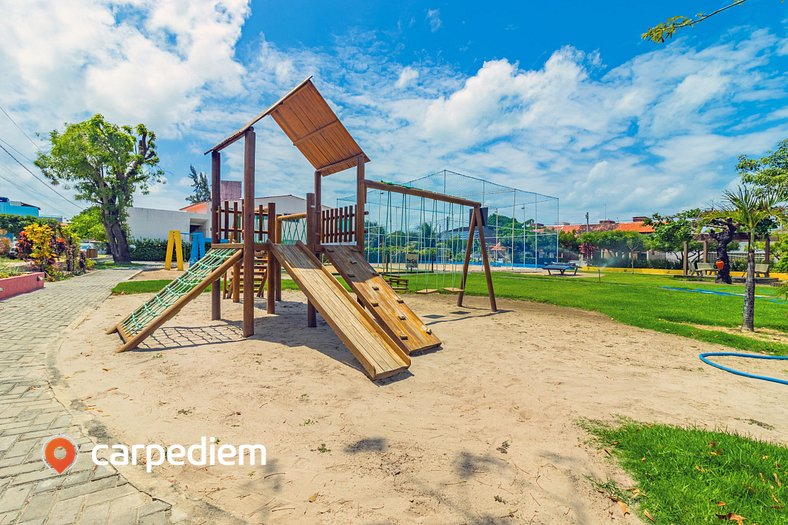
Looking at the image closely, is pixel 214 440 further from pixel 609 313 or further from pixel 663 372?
pixel 609 313

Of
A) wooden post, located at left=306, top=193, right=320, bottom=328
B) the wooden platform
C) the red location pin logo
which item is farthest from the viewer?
wooden post, located at left=306, top=193, right=320, bottom=328

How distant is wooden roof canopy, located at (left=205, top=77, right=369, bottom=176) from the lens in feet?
21.6

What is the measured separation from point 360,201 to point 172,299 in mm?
3641

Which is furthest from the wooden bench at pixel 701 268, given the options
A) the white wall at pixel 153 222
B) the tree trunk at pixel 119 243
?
the white wall at pixel 153 222

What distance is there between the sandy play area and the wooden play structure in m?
0.39

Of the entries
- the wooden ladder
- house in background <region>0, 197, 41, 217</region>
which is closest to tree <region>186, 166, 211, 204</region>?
house in background <region>0, 197, 41, 217</region>

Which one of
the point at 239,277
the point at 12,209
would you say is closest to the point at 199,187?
the point at 12,209

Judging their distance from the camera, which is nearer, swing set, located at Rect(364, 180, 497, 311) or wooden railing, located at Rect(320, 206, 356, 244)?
wooden railing, located at Rect(320, 206, 356, 244)

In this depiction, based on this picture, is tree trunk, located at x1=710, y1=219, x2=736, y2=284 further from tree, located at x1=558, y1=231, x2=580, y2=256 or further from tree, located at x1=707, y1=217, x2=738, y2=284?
tree, located at x1=558, y1=231, x2=580, y2=256

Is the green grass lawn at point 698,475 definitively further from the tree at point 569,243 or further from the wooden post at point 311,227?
the tree at point 569,243

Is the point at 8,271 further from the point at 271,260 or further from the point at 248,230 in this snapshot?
the point at 248,230

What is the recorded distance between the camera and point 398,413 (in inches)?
131

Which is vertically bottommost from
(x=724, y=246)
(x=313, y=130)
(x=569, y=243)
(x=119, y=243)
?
(x=724, y=246)

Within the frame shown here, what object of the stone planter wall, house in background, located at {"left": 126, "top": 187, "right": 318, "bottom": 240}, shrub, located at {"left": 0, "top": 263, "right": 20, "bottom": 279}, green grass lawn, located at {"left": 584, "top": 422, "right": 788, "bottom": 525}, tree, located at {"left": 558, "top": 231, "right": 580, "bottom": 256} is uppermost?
house in background, located at {"left": 126, "top": 187, "right": 318, "bottom": 240}
